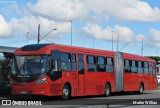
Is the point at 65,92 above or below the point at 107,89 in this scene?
below

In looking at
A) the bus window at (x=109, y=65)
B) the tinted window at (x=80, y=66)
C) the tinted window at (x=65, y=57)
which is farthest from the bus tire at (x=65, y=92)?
the bus window at (x=109, y=65)

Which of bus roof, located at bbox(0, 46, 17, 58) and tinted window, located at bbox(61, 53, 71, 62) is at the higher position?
bus roof, located at bbox(0, 46, 17, 58)

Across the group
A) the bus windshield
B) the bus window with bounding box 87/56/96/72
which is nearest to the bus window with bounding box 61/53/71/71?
the bus windshield

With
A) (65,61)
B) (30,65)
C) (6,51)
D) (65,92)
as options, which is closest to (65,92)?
(65,92)

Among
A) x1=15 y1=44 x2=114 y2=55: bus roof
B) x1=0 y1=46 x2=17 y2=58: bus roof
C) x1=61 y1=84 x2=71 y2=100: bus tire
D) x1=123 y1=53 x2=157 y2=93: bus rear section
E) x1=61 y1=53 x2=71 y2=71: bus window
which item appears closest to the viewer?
x1=15 y1=44 x2=114 y2=55: bus roof

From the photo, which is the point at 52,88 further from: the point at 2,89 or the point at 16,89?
the point at 2,89

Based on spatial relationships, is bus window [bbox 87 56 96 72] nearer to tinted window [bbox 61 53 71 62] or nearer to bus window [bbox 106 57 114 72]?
bus window [bbox 106 57 114 72]

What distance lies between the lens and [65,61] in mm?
23469

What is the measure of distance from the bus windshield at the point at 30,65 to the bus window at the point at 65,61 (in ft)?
4.83

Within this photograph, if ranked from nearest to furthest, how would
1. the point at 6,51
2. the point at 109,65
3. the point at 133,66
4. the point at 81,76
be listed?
the point at 81,76
the point at 6,51
the point at 109,65
the point at 133,66

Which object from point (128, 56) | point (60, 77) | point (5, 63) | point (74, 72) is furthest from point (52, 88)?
point (128, 56)

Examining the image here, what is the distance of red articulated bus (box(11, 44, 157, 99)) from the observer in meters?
21.8

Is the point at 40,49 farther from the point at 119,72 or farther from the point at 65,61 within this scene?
the point at 119,72

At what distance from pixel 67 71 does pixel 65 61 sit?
0.58 metres
